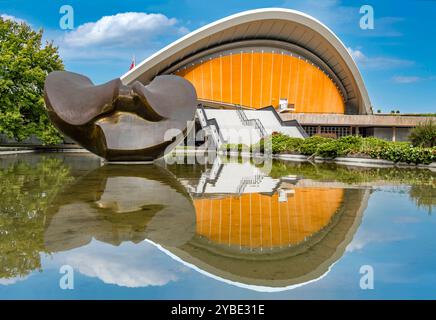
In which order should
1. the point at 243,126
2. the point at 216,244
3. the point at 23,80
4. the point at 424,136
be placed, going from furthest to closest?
the point at 243,126 → the point at 23,80 → the point at 424,136 → the point at 216,244

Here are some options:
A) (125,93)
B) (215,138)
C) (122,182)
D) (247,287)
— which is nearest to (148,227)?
(247,287)

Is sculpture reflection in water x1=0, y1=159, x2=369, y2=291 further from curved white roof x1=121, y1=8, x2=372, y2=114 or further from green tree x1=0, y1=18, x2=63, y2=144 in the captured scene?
curved white roof x1=121, y1=8, x2=372, y2=114

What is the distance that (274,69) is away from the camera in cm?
4338

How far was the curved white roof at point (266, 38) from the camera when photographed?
39219 millimetres

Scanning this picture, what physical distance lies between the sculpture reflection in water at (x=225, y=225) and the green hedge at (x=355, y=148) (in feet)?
25.8

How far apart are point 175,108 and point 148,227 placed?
34.3 ft

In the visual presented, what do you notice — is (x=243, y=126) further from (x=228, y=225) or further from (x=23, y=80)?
(x=228, y=225)

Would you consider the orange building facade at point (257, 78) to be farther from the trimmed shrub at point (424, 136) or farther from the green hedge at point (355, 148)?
the trimmed shrub at point (424, 136)

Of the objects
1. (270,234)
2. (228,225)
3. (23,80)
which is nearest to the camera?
(270,234)

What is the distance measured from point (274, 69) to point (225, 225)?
39.3 m

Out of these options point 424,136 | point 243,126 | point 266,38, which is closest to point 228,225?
point 424,136

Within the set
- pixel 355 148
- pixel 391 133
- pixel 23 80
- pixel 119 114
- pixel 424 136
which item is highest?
pixel 23 80

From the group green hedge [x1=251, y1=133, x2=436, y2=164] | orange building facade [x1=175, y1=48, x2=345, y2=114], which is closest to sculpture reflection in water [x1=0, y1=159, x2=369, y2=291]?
green hedge [x1=251, y1=133, x2=436, y2=164]

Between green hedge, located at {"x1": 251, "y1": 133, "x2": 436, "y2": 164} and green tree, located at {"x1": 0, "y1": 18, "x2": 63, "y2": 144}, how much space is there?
1373cm
